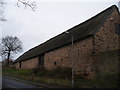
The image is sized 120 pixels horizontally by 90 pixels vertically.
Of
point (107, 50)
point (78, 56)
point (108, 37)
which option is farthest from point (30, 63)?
point (107, 50)

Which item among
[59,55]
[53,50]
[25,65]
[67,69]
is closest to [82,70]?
[67,69]

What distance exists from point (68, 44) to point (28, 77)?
9.69 meters

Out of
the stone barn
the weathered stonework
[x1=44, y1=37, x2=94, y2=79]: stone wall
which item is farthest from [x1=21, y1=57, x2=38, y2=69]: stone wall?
the stone barn

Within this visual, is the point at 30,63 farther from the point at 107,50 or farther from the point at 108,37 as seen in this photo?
the point at 107,50

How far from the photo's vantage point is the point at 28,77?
30.0 metres

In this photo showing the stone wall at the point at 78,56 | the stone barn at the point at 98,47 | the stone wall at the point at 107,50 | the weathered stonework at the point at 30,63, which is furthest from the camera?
the weathered stonework at the point at 30,63

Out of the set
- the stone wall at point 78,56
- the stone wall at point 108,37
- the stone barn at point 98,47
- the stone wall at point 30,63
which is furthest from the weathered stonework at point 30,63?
the stone wall at point 108,37

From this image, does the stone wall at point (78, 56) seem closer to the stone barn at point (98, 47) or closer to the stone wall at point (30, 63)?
the stone barn at point (98, 47)

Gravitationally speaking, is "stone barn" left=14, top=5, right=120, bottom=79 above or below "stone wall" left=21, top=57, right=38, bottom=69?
above

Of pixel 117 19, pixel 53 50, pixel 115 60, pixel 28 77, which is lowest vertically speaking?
pixel 28 77

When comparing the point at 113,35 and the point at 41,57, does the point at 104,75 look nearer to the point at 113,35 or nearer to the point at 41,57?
the point at 113,35

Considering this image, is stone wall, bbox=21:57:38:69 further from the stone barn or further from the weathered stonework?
the stone barn

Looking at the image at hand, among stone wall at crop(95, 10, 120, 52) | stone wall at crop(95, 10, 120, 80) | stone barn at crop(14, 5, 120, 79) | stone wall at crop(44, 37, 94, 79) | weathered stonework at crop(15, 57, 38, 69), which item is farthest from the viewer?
weathered stonework at crop(15, 57, 38, 69)

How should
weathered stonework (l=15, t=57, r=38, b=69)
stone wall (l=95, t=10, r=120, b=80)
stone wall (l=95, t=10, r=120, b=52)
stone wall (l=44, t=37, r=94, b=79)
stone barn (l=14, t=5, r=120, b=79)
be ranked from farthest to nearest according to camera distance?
weathered stonework (l=15, t=57, r=38, b=69) < stone wall (l=95, t=10, r=120, b=52) < stone wall (l=44, t=37, r=94, b=79) < stone barn (l=14, t=5, r=120, b=79) < stone wall (l=95, t=10, r=120, b=80)
